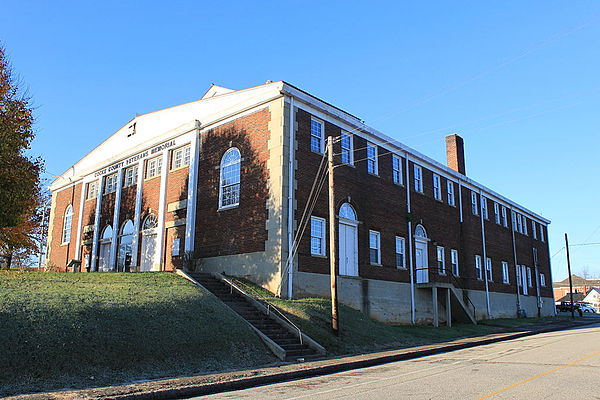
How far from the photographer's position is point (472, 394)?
29.8 feet

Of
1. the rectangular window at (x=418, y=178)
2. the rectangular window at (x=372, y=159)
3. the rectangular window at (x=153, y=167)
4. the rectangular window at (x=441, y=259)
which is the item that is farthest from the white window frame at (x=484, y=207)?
the rectangular window at (x=153, y=167)

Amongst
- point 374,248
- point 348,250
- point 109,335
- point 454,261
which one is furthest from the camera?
point 454,261

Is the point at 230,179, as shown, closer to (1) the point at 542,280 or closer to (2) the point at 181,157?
(2) the point at 181,157

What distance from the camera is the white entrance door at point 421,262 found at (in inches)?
1147

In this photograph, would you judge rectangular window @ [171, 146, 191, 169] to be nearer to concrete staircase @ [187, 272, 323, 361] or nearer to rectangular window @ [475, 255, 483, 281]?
concrete staircase @ [187, 272, 323, 361]

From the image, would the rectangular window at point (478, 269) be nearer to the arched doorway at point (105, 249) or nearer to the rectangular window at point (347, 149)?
the rectangular window at point (347, 149)

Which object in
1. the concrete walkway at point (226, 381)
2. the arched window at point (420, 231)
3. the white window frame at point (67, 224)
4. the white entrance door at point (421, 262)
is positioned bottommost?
the concrete walkway at point (226, 381)

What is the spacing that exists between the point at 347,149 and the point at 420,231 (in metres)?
8.05

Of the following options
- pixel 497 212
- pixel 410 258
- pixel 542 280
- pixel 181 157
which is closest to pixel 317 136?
pixel 181 157

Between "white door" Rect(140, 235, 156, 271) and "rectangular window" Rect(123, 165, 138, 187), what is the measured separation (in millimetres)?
4100

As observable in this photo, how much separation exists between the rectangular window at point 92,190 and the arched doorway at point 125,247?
556 centimetres

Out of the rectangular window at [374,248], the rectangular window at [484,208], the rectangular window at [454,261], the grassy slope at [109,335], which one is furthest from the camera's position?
the rectangular window at [484,208]

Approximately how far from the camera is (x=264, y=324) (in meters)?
16.6

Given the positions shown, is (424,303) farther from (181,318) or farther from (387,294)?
(181,318)
